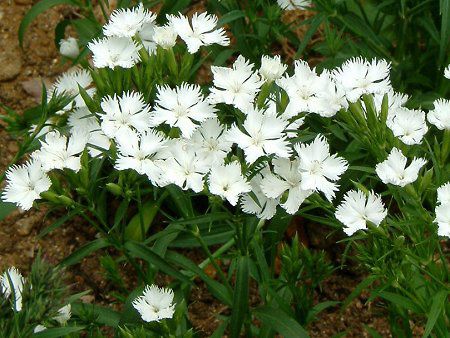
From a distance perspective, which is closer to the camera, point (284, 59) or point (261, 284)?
point (261, 284)

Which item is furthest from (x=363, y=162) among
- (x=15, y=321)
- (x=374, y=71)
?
(x=15, y=321)

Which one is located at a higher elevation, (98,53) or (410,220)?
(98,53)

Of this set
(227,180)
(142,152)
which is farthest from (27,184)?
(227,180)

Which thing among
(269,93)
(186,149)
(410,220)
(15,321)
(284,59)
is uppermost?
(284,59)

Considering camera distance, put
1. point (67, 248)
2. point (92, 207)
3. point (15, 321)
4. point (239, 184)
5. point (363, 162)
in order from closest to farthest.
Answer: point (15, 321) < point (239, 184) < point (92, 207) < point (363, 162) < point (67, 248)

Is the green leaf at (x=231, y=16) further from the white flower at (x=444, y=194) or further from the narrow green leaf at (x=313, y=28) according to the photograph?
the white flower at (x=444, y=194)

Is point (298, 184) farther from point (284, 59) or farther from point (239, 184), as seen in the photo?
point (284, 59)

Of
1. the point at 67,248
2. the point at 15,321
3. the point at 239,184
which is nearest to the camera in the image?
the point at 15,321

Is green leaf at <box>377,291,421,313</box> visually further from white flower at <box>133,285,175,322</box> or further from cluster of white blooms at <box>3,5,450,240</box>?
white flower at <box>133,285,175,322</box>
